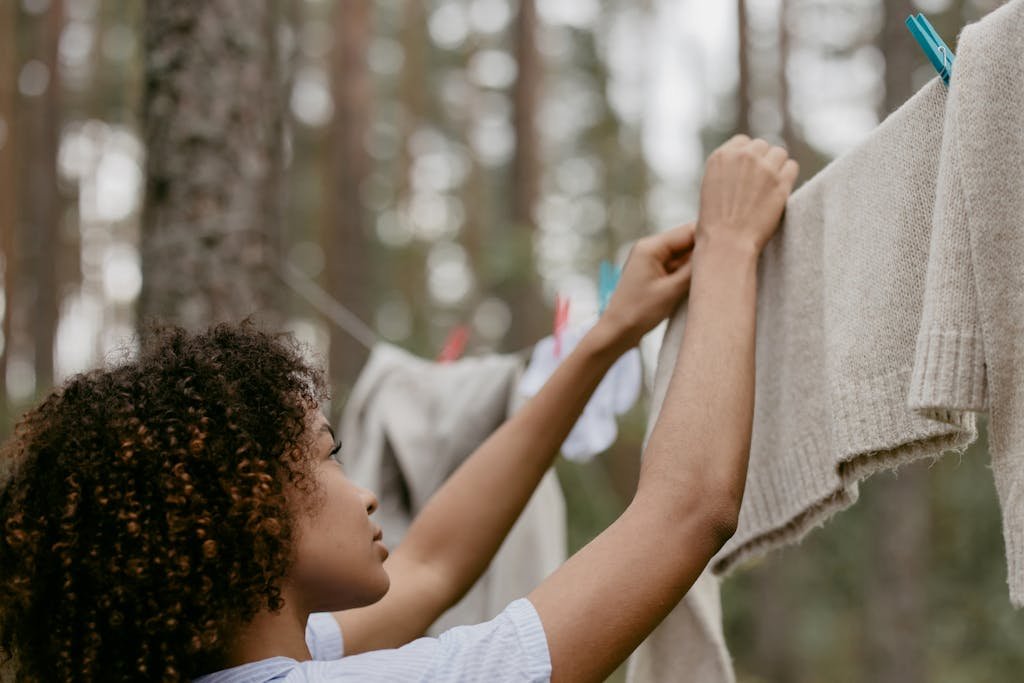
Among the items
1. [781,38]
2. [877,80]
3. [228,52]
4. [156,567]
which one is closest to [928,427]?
[156,567]

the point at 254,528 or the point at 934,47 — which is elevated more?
the point at 934,47

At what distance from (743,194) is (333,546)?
0.56m

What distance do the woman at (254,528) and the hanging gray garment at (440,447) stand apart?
2.21 feet

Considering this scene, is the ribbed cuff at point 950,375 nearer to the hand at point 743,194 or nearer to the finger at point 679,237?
the hand at point 743,194

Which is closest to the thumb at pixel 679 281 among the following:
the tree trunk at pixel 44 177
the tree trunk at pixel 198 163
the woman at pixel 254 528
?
the woman at pixel 254 528

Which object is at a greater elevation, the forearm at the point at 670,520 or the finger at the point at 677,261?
the finger at the point at 677,261

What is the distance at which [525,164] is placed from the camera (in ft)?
21.1

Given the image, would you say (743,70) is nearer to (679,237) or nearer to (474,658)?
(679,237)

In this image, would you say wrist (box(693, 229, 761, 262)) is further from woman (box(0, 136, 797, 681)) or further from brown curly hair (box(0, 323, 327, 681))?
brown curly hair (box(0, 323, 327, 681))

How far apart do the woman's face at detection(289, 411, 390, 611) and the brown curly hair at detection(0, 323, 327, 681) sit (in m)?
0.02

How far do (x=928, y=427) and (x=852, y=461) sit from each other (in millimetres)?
123

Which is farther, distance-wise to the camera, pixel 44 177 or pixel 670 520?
pixel 44 177

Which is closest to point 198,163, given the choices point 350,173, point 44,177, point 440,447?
point 440,447

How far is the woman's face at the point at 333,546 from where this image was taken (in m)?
0.97
